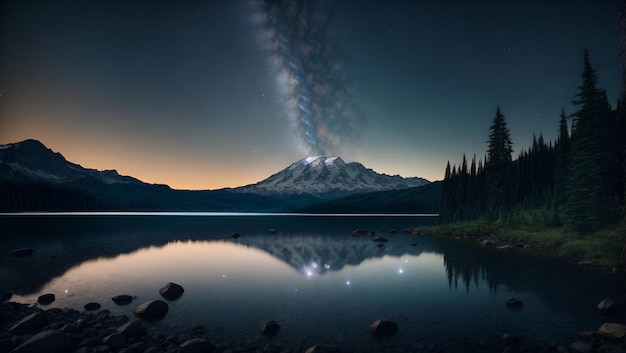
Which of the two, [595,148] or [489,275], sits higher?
[595,148]

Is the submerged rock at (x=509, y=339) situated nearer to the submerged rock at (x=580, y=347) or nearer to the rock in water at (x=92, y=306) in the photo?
the submerged rock at (x=580, y=347)

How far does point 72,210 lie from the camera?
625 feet

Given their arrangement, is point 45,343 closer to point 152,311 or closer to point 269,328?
point 152,311

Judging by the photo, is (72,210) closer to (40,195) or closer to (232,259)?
(40,195)

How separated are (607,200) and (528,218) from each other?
21.4 metres

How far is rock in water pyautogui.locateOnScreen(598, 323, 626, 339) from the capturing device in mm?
11756

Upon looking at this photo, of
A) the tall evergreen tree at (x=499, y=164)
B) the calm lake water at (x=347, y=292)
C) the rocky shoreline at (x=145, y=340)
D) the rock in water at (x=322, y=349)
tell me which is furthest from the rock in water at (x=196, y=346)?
the tall evergreen tree at (x=499, y=164)

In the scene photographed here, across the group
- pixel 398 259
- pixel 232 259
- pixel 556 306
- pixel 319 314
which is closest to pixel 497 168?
pixel 398 259

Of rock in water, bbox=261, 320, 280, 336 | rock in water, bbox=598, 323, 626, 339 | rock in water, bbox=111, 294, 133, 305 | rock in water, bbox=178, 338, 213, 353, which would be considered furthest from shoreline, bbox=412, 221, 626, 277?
rock in water, bbox=111, 294, 133, 305

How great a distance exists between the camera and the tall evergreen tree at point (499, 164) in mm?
58375

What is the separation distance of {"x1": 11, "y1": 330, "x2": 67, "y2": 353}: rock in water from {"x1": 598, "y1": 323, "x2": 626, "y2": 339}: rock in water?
70.3 feet

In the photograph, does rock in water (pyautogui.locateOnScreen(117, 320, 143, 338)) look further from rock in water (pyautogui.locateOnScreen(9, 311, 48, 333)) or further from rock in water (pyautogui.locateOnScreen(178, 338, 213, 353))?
rock in water (pyautogui.locateOnScreen(9, 311, 48, 333))

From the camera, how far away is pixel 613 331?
39.4 feet

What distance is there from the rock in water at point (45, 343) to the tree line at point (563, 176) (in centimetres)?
2459
